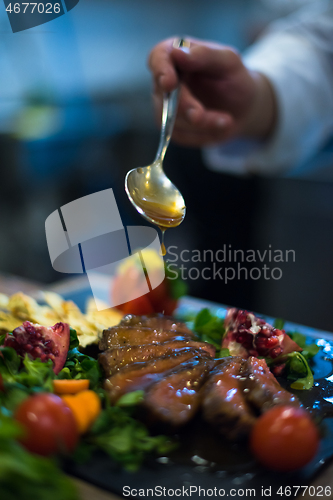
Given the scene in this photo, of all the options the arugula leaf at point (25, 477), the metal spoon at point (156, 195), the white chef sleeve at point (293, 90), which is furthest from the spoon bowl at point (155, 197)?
the white chef sleeve at point (293, 90)

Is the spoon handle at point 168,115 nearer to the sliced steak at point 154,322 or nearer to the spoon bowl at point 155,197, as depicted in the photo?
the spoon bowl at point 155,197

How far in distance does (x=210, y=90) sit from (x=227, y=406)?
1119 millimetres

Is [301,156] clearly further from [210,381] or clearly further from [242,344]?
[210,381]

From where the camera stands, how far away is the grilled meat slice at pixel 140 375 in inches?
34.2

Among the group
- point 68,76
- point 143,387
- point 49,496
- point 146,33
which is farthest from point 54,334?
point 146,33

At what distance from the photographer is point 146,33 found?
13.1 feet

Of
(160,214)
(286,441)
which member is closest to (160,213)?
(160,214)

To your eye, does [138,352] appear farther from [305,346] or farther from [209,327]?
[305,346]

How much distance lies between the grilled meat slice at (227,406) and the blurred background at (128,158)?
1.27m

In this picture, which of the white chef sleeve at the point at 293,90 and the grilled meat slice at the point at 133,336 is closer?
the grilled meat slice at the point at 133,336

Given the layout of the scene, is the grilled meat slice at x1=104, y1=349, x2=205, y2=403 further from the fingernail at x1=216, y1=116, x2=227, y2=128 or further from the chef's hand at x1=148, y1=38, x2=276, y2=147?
the fingernail at x1=216, y1=116, x2=227, y2=128

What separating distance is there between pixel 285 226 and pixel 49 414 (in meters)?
1.98

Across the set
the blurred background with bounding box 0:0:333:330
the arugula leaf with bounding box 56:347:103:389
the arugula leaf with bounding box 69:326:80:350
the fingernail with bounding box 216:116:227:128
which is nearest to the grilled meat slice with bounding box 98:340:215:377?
the arugula leaf with bounding box 56:347:103:389

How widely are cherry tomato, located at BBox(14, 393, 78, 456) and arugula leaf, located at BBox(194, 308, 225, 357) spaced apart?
57cm
